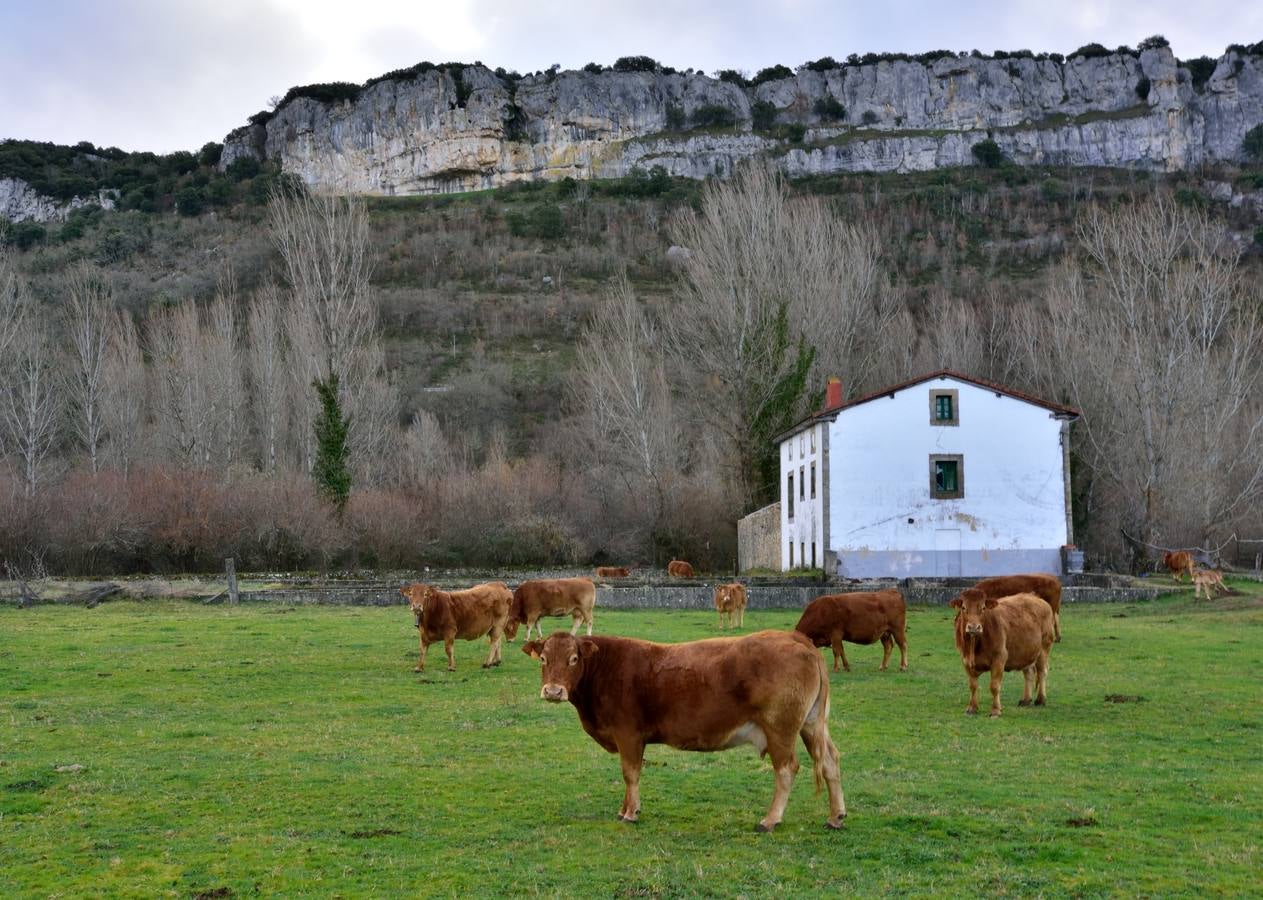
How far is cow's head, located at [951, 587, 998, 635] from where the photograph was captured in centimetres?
1287

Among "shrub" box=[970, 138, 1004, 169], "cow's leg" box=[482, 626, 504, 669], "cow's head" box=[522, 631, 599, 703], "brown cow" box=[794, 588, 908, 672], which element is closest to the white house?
"brown cow" box=[794, 588, 908, 672]

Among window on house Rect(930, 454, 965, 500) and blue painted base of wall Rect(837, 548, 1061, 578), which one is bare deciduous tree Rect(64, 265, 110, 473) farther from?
window on house Rect(930, 454, 965, 500)

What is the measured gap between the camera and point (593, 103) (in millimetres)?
146375

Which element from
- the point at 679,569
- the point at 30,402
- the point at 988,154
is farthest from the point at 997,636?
the point at 988,154

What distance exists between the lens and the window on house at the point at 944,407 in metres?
38.5

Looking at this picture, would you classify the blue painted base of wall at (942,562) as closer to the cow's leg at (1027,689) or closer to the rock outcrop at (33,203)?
the cow's leg at (1027,689)

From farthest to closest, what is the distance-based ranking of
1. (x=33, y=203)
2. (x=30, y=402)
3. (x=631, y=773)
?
(x=33, y=203)
(x=30, y=402)
(x=631, y=773)

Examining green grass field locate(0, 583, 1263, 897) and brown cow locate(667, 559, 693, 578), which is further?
brown cow locate(667, 559, 693, 578)

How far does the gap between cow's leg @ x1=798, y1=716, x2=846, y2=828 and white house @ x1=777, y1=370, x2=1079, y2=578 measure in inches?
1176

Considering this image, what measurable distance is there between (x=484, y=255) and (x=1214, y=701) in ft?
339

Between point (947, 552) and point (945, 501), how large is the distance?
169cm

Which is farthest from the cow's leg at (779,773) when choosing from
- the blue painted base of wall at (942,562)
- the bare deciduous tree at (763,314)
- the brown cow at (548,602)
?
the bare deciduous tree at (763,314)

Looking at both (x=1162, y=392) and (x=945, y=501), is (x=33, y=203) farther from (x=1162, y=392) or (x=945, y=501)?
(x=1162, y=392)

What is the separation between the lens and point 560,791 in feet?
31.3
